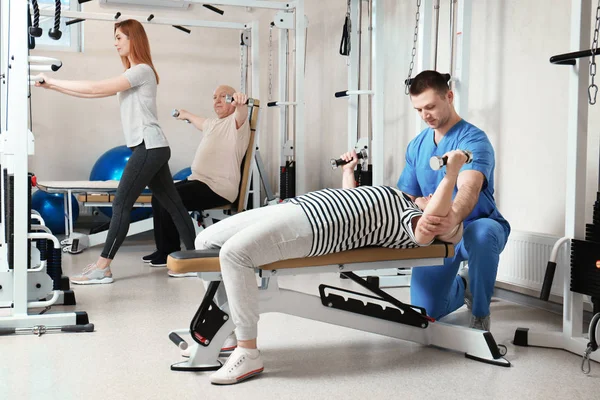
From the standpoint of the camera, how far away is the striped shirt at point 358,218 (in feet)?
7.38

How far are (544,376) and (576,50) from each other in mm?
1172

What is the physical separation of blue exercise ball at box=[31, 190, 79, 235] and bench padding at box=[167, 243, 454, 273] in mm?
3995

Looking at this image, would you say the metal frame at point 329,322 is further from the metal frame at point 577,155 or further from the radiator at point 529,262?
the radiator at point 529,262

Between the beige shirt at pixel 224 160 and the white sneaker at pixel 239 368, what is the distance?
2.54 m

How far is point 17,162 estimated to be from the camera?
2717 millimetres

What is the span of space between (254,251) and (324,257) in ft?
0.87

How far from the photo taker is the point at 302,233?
2227mm

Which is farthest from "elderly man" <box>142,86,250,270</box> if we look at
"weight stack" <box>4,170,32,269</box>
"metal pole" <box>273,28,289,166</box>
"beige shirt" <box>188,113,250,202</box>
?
"weight stack" <box>4,170,32,269</box>

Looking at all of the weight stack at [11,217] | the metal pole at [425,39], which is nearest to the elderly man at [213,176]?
the metal pole at [425,39]

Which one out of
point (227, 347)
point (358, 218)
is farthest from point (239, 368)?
point (358, 218)

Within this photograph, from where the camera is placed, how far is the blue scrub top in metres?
2.54

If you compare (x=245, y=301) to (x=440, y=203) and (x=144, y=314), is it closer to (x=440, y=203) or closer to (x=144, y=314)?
(x=440, y=203)

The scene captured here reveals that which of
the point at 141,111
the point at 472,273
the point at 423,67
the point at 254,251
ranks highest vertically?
the point at 423,67

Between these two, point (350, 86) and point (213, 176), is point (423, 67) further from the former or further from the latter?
point (213, 176)
